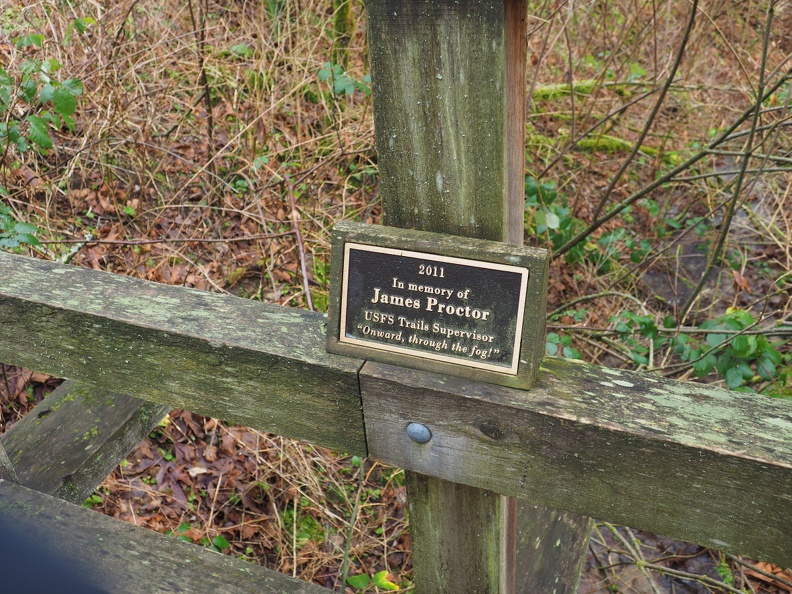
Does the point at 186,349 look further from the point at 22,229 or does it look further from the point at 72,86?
the point at 72,86

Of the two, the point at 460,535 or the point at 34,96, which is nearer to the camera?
the point at 460,535

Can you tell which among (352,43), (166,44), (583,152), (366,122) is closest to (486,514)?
(366,122)

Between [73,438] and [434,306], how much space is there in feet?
4.69

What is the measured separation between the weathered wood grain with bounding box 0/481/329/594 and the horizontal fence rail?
0.36 meters

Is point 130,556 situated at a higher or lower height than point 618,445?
lower

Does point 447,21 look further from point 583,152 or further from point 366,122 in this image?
point 583,152

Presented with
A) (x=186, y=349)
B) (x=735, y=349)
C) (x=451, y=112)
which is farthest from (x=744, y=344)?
(x=186, y=349)

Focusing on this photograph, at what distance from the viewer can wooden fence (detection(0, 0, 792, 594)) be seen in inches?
40.2

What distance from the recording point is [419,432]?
1.22 m

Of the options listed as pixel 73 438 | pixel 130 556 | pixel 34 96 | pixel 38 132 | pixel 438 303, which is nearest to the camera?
pixel 438 303

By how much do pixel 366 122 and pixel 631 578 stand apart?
9.35 feet

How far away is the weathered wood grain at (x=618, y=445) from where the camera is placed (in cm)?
103

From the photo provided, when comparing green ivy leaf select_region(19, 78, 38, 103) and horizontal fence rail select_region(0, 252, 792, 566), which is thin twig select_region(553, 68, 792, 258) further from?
green ivy leaf select_region(19, 78, 38, 103)

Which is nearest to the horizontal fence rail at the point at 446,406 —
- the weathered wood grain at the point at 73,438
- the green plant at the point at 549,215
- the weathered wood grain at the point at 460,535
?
the weathered wood grain at the point at 460,535
